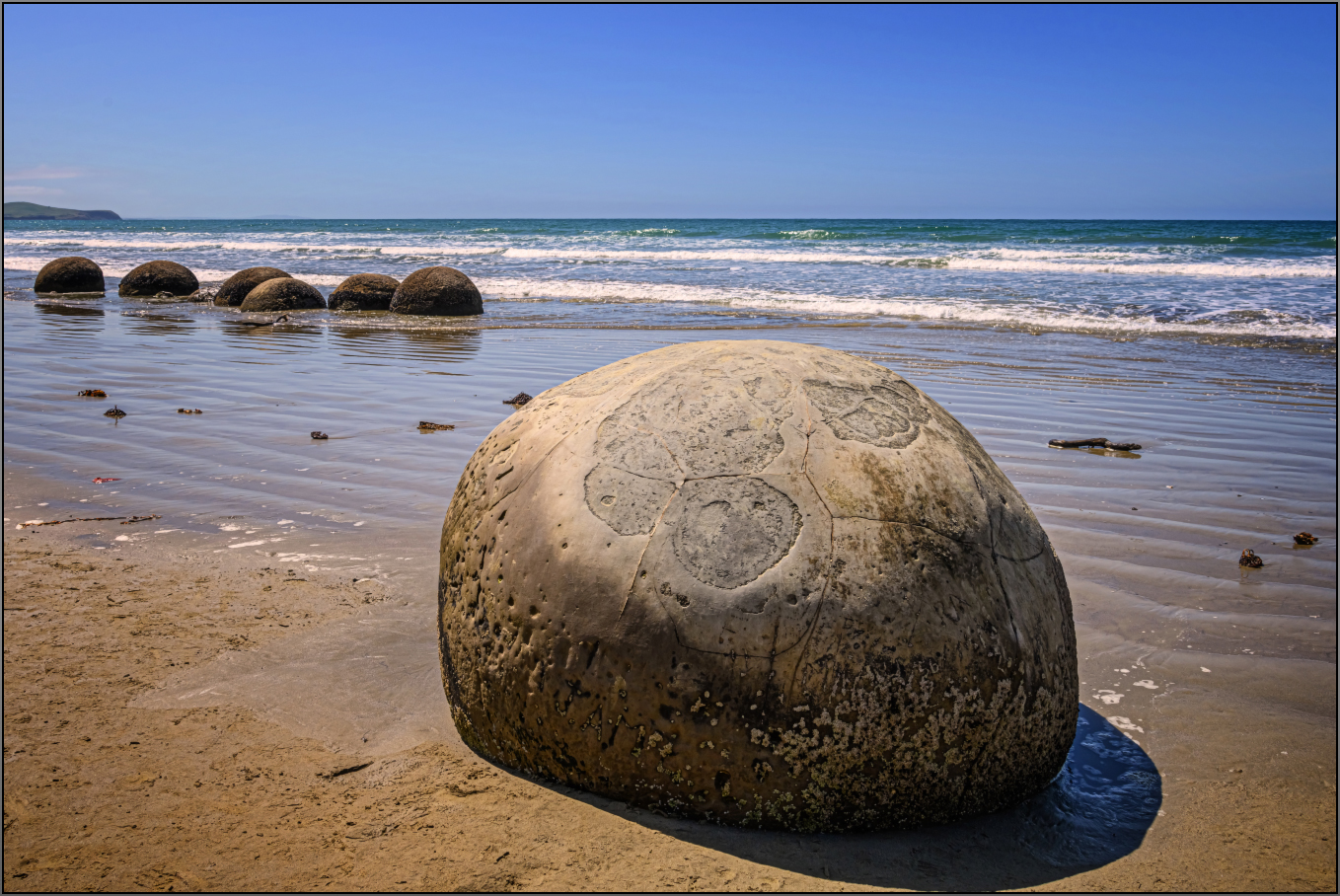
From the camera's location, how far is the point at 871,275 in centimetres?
2328

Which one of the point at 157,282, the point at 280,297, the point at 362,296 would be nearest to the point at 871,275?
the point at 362,296

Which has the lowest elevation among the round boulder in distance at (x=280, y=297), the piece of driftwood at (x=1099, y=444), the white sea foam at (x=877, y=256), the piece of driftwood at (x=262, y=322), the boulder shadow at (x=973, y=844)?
the boulder shadow at (x=973, y=844)

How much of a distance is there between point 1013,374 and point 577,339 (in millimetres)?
5529

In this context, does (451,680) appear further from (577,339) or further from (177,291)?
(177,291)

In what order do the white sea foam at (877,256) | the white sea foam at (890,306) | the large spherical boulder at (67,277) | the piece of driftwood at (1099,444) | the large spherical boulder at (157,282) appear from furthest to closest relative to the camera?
1. the white sea foam at (877,256)
2. the large spherical boulder at (67,277)
3. the large spherical boulder at (157,282)
4. the white sea foam at (890,306)
5. the piece of driftwood at (1099,444)

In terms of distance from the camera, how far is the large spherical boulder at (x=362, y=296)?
1669cm

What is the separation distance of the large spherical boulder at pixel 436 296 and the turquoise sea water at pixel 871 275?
0.64m

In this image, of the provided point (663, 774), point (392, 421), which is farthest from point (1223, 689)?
point (392, 421)

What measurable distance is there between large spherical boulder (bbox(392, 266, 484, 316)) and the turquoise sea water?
2.11 feet

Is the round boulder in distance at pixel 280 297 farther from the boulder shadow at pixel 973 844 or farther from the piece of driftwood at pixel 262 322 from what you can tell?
the boulder shadow at pixel 973 844

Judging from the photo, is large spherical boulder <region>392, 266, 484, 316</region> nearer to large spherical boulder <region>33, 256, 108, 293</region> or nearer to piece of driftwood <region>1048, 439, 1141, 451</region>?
large spherical boulder <region>33, 256, 108, 293</region>

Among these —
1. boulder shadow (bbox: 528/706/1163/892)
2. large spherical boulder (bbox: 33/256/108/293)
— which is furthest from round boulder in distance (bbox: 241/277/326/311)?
boulder shadow (bbox: 528/706/1163/892)

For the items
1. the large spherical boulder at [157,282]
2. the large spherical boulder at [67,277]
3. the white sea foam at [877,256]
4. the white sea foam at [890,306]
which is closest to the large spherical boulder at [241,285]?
the large spherical boulder at [157,282]

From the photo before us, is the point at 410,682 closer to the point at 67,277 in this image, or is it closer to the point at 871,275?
the point at 67,277
